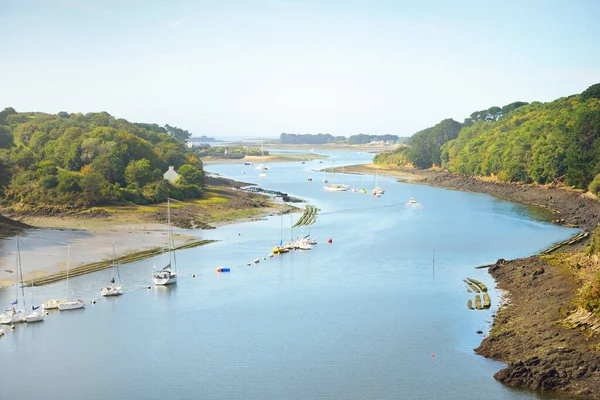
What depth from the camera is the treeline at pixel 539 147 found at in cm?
10550

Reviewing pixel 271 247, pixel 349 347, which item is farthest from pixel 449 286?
pixel 271 247

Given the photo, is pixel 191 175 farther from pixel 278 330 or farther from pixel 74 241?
pixel 278 330

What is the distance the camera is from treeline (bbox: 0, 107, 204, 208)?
3428 inches

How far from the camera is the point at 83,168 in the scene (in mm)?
96125

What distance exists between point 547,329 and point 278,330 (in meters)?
15.5

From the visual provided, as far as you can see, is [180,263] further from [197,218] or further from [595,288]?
[595,288]

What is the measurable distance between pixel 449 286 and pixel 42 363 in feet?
98.8

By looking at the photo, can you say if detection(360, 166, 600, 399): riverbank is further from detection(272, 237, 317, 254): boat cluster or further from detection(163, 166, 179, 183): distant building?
detection(163, 166, 179, 183): distant building

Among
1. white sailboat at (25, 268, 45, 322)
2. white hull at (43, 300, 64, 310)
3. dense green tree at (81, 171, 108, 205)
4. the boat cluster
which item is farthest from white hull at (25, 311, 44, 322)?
dense green tree at (81, 171, 108, 205)

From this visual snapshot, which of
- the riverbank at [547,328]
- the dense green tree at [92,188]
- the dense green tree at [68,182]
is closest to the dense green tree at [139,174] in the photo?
the dense green tree at [92,188]

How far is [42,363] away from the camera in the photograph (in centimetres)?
3794

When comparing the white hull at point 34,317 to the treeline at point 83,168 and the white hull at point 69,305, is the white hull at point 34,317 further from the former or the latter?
the treeline at point 83,168

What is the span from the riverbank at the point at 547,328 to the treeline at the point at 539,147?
130 feet

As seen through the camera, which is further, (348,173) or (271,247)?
(348,173)
